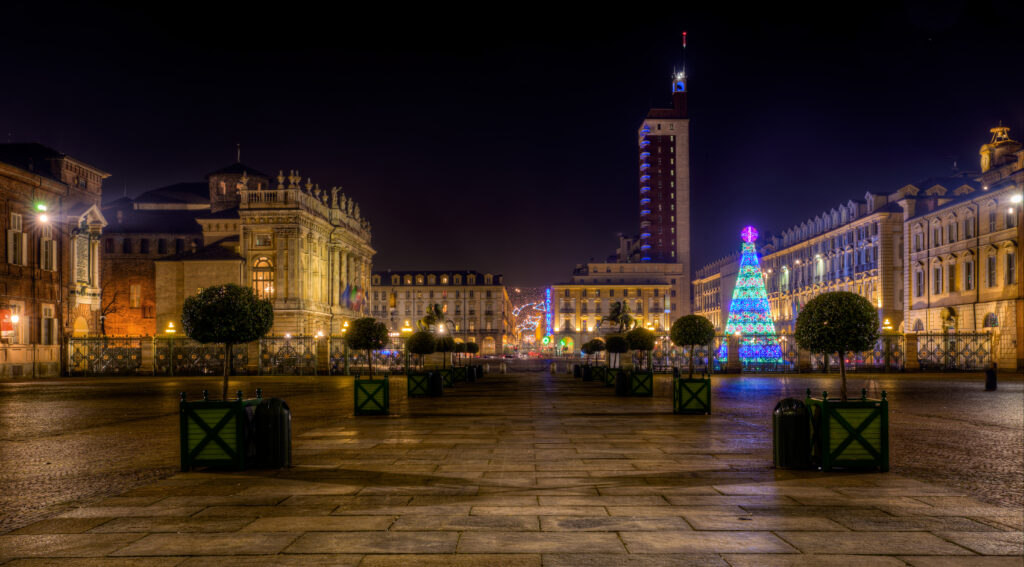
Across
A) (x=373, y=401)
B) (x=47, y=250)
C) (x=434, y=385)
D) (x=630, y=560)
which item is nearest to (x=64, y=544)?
(x=630, y=560)

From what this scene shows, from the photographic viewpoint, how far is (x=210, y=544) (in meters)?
7.43

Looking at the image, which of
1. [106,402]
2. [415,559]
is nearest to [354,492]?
[415,559]

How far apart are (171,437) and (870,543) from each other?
13.8 meters

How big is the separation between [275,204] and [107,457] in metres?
64.8

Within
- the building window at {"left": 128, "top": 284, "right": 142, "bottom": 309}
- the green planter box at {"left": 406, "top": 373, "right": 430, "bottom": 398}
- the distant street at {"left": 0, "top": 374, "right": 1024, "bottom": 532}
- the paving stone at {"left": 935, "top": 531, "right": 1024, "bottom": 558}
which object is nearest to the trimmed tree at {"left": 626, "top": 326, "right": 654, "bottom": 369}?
the distant street at {"left": 0, "top": 374, "right": 1024, "bottom": 532}

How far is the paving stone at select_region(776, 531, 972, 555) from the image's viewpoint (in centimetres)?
719

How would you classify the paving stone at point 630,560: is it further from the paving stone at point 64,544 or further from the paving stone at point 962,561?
the paving stone at point 64,544

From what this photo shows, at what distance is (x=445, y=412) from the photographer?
891 inches

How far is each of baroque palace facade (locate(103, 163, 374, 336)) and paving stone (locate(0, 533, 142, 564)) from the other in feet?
209

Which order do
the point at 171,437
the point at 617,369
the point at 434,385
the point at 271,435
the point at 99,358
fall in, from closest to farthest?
the point at 271,435
the point at 171,437
the point at 434,385
the point at 617,369
the point at 99,358

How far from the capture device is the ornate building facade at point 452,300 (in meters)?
146

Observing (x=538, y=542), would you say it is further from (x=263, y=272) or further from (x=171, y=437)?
(x=263, y=272)

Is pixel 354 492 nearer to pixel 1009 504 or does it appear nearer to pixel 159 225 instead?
pixel 1009 504

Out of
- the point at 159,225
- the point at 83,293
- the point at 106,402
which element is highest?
the point at 159,225
